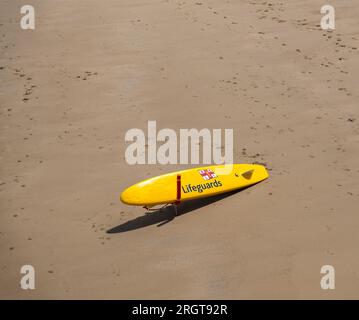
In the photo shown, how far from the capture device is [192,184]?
10523mm

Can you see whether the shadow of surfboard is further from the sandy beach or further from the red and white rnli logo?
the red and white rnli logo

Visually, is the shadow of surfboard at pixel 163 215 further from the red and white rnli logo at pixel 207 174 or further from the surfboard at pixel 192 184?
the red and white rnli logo at pixel 207 174

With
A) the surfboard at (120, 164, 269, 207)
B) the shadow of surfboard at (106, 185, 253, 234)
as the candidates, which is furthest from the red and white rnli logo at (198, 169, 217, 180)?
the shadow of surfboard at (106, 185, 253, 234)

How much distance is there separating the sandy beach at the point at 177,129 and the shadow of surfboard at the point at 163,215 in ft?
0.11

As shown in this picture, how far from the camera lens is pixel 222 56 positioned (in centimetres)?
1514

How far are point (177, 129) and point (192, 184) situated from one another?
2.41m

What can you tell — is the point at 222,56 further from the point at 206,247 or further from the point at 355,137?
the point at 206,247

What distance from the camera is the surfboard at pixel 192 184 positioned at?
10.2 m

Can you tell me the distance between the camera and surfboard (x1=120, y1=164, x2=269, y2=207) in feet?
33.3

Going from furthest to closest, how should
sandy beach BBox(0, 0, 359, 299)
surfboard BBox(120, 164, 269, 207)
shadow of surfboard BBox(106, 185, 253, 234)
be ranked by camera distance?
shadow of surfboard BBox(106, 185, 253, 234)
surfboard BBox(120, 164, 269, 207)
sandy beach BBox(0, 0, 359, 299)

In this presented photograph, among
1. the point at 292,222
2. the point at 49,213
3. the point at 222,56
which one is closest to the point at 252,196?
the point at 292,222

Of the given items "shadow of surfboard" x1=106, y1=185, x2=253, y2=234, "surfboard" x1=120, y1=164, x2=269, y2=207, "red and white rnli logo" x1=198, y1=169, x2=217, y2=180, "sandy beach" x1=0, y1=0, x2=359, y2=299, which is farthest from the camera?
"red and white rnli logo" x1=198, y1=169, x2=217, y2=180

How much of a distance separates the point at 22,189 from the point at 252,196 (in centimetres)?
425

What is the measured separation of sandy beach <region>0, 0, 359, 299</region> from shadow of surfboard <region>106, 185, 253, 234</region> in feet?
0.11
